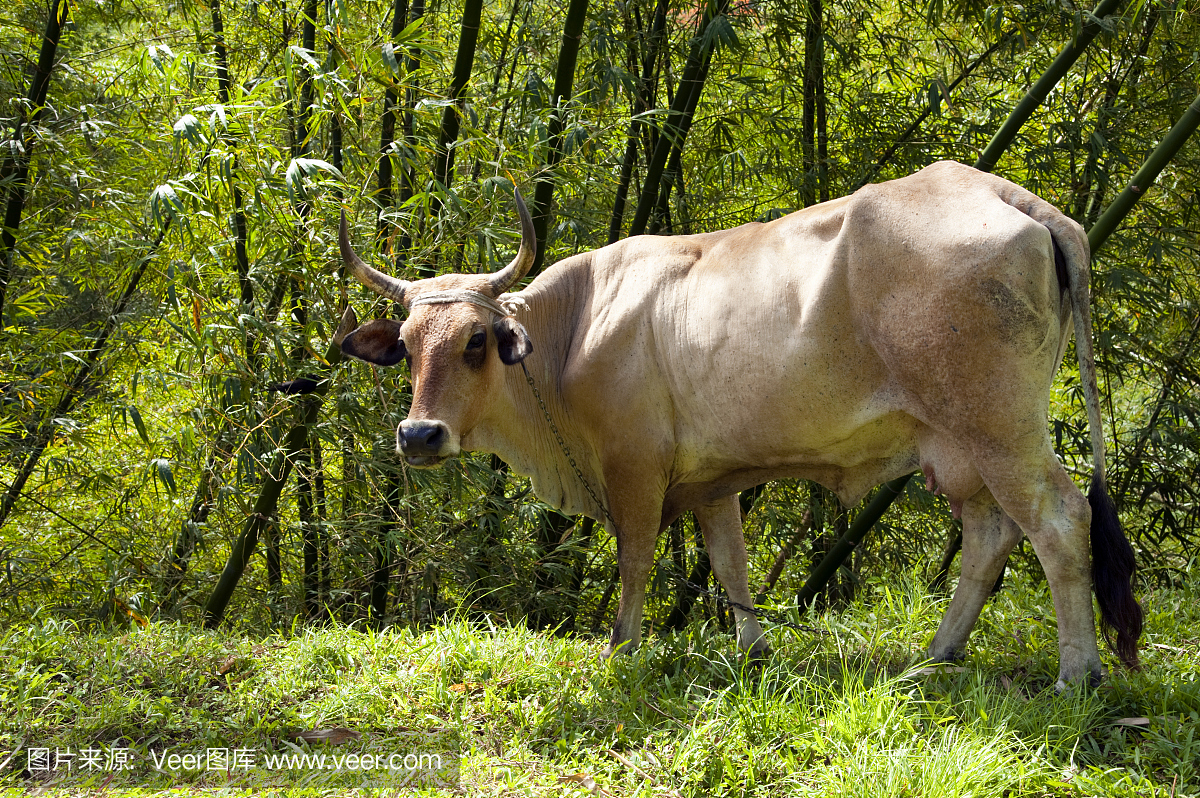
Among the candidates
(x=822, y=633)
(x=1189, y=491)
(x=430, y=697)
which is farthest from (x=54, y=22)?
(x=1189, y=491)

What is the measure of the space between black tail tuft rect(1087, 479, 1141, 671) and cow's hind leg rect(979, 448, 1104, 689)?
0.12ft

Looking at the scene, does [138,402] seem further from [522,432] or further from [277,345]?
[522,432]

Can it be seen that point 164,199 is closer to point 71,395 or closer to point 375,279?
point 375,279

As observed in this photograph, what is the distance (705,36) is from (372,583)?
320cm

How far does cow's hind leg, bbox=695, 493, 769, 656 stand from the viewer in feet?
12.9

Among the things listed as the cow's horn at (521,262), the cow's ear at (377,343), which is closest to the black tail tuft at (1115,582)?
the cow's horn at (521,262)

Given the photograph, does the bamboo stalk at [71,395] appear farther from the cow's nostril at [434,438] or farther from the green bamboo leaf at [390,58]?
the cow's nostril at [434,438]

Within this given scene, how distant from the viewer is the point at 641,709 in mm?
3238

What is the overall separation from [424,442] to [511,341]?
495 mm

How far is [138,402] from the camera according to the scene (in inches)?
251

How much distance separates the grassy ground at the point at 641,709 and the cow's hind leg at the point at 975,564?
0.10m

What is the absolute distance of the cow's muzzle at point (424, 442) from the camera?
333cm

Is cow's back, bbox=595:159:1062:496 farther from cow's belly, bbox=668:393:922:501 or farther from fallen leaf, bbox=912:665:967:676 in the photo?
fallen leaf, bbox=912:665:967:676

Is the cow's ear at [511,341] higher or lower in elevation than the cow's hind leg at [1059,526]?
higher
